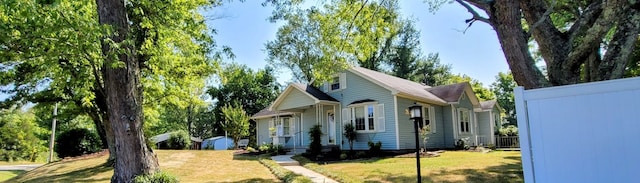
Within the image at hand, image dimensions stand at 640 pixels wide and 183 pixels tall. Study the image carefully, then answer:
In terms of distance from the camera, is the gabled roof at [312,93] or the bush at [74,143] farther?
the bush at [74,143]

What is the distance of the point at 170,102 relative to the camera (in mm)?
16672

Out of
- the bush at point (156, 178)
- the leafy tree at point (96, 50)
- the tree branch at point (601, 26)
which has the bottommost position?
the bush at point (156, 178)

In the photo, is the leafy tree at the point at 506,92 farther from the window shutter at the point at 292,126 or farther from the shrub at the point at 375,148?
the shrub at the point at 375,148

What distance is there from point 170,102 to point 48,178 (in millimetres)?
5473

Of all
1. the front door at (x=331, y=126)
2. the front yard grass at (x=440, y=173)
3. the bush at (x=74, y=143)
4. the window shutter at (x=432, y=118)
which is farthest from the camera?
the bush at (x=74, y=143)

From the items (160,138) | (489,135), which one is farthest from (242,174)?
(160,138)

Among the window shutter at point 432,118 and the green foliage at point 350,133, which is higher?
the window shutter at point 432,118

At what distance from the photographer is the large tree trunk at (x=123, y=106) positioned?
827 centimetres

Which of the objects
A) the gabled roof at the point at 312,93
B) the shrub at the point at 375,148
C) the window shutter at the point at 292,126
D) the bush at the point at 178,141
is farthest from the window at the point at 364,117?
the bush at the point at 178,141

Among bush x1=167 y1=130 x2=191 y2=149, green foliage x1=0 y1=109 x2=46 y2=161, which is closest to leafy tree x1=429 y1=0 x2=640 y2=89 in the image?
bush x1=167 y1=130 x2=191 y2=149

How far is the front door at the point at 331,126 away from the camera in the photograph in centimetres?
1912

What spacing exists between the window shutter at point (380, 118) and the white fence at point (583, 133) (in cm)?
1388

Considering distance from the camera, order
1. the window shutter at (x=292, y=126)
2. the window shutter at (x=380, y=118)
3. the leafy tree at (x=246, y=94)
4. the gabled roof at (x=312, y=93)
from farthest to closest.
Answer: the leafy tree at (x=246, y=94), the window shutter at (x=292, y=126), the gabled roof at (x=312, y=93), the window shutter at (x=380, y=118)

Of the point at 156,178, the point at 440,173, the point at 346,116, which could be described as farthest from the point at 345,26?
the point at 346,116
